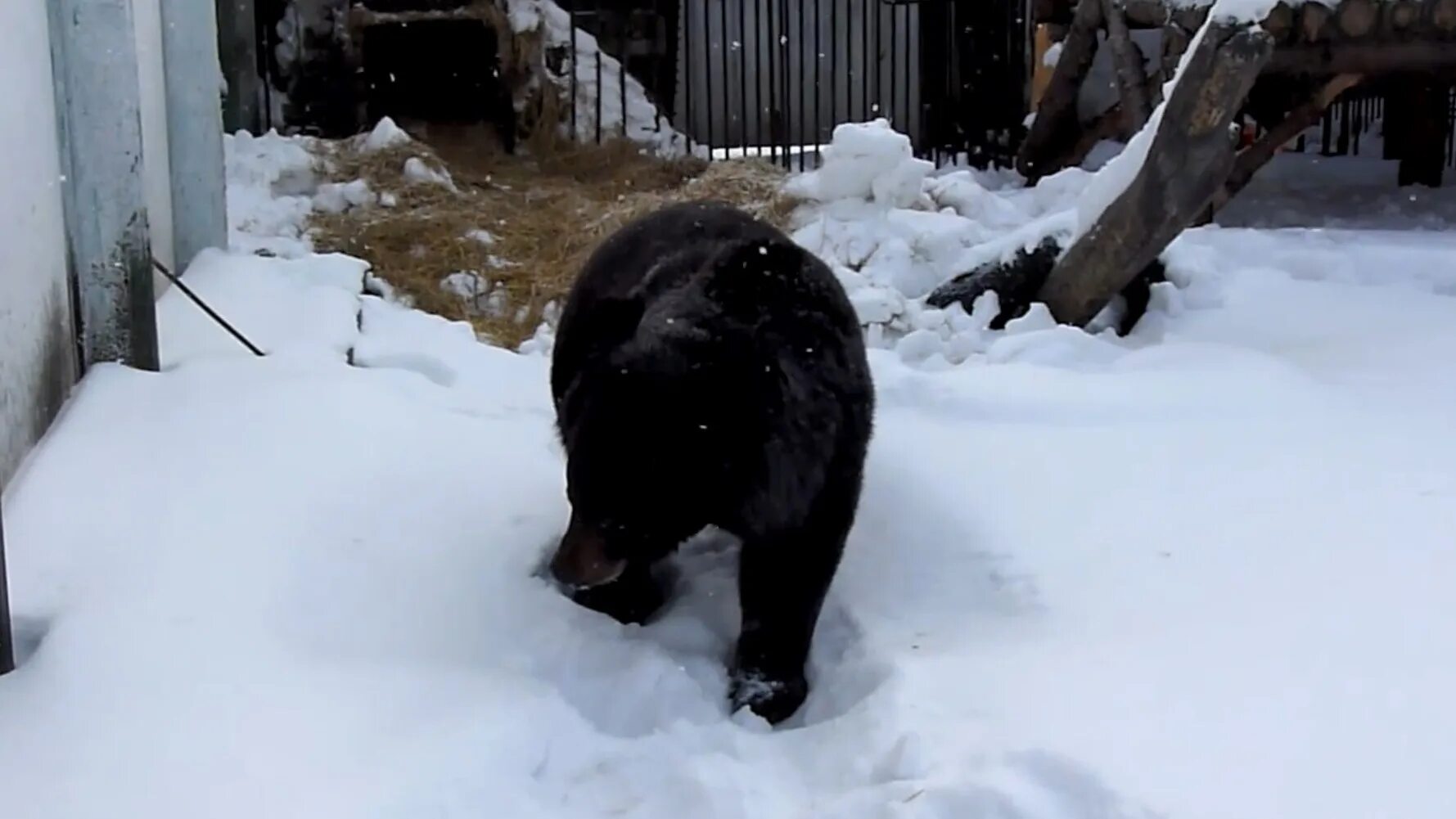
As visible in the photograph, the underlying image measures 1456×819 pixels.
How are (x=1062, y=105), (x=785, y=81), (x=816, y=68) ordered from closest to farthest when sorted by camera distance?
(x=1062, y=105)
(x=816, y=68)
(x=785, y=81)

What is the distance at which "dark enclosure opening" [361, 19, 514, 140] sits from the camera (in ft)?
33.8

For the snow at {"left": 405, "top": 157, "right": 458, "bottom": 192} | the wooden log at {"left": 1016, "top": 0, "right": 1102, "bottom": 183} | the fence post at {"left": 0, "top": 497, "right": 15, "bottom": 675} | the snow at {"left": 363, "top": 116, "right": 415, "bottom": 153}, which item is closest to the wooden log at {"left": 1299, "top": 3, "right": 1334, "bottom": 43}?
the wooden log at {"left": 1016, "top": 0, "right": 1102, "bottom": 183}

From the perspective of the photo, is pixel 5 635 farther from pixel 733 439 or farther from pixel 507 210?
pixel 507 210

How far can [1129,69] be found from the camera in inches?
337

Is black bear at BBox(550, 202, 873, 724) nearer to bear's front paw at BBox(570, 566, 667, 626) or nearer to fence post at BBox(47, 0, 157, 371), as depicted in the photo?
bear's front paw at BBox(570, 566, 667, 626)

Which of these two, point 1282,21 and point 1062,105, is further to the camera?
point 1062,105

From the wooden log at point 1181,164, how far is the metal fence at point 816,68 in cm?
459

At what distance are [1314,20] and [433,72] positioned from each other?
5.95 metres

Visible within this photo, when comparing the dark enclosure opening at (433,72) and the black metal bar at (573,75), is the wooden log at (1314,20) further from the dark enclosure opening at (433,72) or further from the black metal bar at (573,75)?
the dark enclosure opening at (433,72)

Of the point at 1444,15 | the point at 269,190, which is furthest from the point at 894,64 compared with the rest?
the point at 269,190

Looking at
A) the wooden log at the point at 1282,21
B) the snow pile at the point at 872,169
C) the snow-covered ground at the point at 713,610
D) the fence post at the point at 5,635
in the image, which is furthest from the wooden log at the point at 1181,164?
the fence post at the point at 5,635

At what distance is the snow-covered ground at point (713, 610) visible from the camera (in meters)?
2.22

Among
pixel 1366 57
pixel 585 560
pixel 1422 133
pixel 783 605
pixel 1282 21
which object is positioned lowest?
pixel 783 605

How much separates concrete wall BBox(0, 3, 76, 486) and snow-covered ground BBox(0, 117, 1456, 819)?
0.34ft
